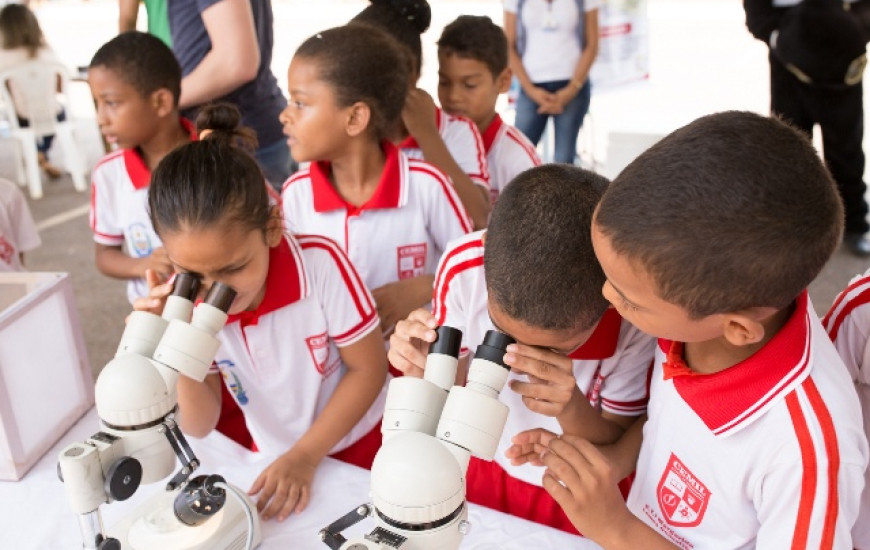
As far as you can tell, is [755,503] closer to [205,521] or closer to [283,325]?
[205,521]

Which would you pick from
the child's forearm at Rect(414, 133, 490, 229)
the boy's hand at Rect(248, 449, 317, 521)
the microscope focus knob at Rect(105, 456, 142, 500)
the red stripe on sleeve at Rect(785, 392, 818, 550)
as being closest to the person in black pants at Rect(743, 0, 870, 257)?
the child's forearm at Rect(414, 133, 490, 229)

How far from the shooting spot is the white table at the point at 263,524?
1086 mm

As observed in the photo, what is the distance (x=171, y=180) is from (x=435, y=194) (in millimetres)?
657

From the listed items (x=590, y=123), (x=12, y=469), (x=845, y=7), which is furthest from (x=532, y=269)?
(x=590, y=123)

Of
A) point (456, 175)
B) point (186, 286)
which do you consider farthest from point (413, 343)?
point (456, 175)

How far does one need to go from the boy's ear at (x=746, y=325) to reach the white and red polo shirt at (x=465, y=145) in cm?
133

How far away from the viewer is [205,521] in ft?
3.32

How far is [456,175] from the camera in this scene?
196cm

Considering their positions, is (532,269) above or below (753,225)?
below

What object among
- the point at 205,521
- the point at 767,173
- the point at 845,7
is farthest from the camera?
the point at 845,7

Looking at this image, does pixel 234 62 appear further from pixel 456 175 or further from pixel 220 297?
pixel 220 297

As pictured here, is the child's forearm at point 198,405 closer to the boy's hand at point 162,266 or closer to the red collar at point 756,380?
the boy's hand at point 162,266

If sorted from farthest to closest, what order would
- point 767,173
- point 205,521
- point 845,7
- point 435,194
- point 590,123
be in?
point 590,123
point 845,7
point 435,194
point 205,521
point 767,173

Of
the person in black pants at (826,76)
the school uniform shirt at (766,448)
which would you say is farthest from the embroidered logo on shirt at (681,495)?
the person in black pants at (826,76)
